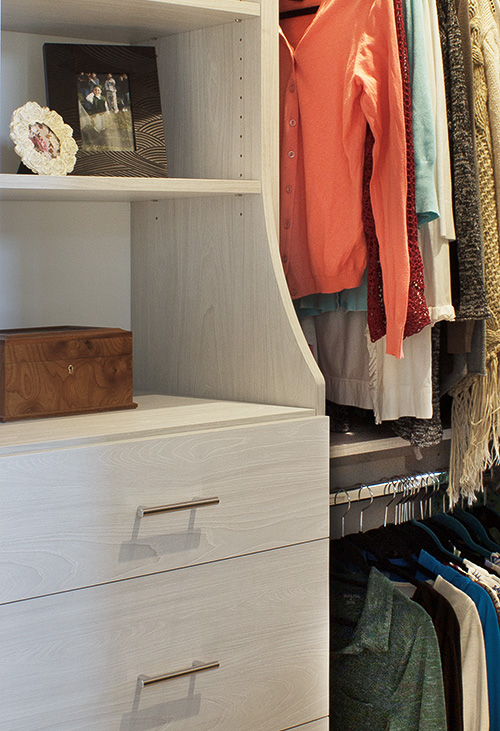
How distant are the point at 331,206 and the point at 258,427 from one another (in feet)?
1.70

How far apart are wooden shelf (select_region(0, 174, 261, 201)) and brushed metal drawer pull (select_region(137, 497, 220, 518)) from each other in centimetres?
48

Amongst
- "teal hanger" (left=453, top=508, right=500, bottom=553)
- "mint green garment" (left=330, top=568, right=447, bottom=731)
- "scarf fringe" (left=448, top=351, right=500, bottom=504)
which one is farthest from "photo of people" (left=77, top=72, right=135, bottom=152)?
"teal hanger" (left=453, top=508, right=500, bottom=553)

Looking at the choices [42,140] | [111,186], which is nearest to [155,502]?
[111,186]

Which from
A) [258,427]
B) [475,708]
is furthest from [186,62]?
[475,708]

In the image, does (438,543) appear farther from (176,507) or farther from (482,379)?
(176,507)

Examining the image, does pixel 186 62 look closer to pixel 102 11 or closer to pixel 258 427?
pixel 102 11

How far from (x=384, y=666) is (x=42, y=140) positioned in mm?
1160

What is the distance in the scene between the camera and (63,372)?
51.1 inches

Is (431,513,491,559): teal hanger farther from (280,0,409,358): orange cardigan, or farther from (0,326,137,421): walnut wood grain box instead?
(0,326,137,421): walnut wood grain box

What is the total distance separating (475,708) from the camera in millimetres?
1685

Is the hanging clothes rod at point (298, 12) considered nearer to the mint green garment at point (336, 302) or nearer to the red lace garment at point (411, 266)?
the red lace garment at point (411, 266)

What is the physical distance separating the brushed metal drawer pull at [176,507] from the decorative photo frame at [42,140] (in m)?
0.54

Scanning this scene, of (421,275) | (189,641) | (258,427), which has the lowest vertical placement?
(189,641)

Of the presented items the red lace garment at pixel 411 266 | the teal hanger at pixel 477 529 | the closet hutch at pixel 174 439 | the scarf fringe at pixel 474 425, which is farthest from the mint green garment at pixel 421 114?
the teal hanger at pixel 477 529
